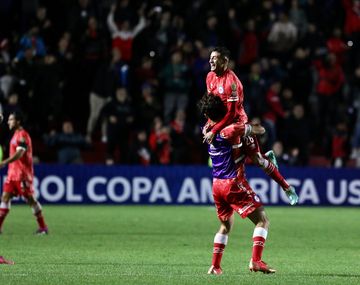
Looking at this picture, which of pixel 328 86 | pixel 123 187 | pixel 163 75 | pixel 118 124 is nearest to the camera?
pixel 123 187

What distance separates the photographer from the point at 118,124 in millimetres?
25109

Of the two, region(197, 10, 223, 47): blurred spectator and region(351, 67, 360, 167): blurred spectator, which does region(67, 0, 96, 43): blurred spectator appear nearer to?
region(197, 10, 223, 47): blurred spectator

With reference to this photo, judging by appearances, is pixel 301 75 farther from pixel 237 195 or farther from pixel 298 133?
pixel 237 195

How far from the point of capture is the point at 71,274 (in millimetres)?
11258

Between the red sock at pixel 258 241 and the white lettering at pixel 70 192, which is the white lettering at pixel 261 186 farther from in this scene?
the red sock at pixel 258 241

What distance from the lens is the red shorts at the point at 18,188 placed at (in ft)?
57.3

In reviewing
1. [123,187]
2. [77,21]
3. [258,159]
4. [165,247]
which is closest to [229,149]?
[258,159]

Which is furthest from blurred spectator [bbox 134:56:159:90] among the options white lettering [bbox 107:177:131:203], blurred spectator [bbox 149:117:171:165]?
white lettering [bbox 107:177:131:203]

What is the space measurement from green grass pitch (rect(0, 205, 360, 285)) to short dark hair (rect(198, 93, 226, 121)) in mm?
1772

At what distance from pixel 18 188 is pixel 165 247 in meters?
3.40

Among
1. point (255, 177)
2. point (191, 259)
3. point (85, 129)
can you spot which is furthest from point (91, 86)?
point (191, 259)

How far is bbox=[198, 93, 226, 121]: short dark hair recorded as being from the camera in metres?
11.4

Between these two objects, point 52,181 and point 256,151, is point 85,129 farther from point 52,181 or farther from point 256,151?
point 256,151

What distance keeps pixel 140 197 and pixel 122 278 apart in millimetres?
13833
